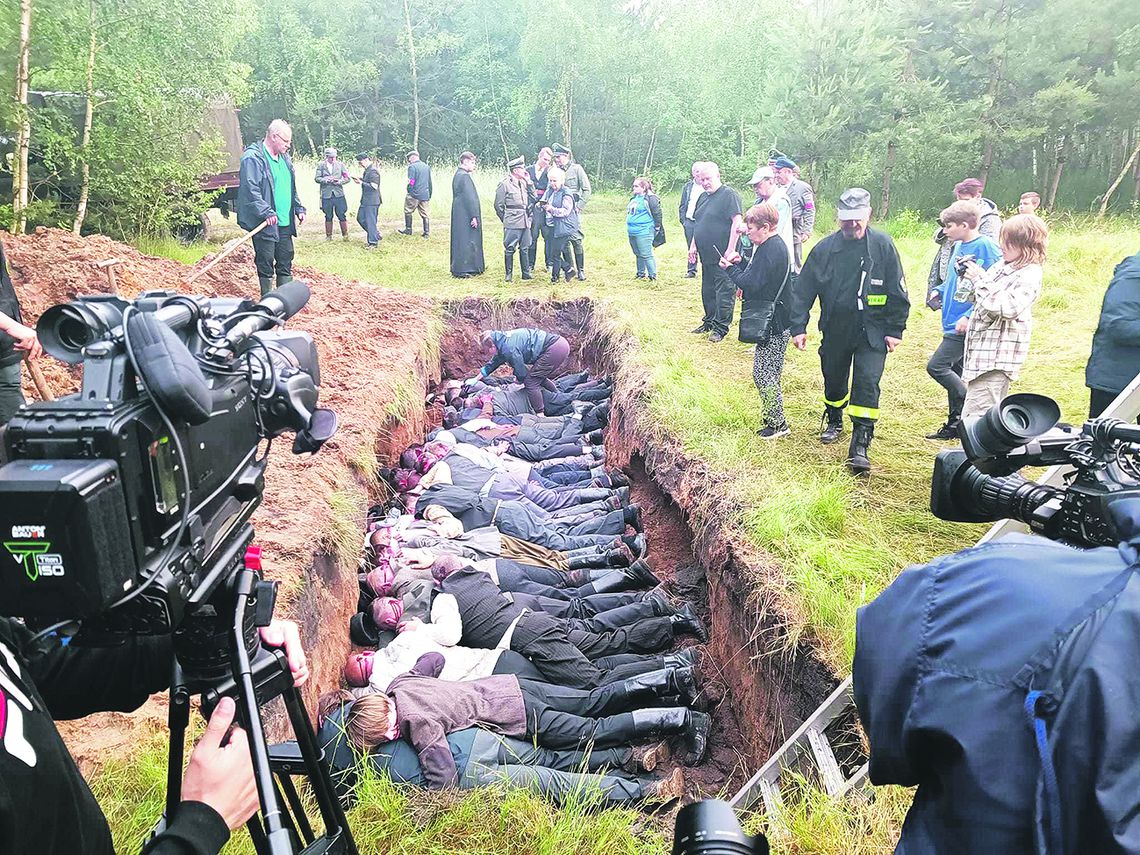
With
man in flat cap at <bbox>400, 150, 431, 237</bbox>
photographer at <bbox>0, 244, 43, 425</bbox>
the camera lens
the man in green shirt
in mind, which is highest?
man in flat cap at <bbox>400, 150, 431, 237</bbox>

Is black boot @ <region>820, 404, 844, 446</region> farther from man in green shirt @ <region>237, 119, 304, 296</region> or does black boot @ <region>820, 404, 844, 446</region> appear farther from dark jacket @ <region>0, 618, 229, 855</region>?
man in green shirt @ <region>237, 119, 304, 296</region>

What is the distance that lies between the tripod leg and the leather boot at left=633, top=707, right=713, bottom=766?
8.06ft

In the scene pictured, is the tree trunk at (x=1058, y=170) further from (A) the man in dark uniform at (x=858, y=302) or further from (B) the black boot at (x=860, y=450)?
(B) the black boot at (x=860, y=450)

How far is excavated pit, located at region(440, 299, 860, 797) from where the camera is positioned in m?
3.36

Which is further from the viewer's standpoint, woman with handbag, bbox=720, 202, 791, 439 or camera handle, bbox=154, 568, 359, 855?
woman with handbag, bbox=720, 202, 791, 439

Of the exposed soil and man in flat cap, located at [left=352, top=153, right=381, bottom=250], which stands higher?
man in flat cap, located at [left=352, top=153, right=381, bottom=250]

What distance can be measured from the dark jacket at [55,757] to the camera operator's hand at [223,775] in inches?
1.1

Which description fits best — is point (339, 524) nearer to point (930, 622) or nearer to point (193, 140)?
point (930, 622)

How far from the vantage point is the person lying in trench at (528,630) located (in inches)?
163

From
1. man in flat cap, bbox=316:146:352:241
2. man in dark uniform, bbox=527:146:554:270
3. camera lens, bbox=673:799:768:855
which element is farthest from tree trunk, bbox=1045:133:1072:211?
camera lens, bbox=673:799:768:855

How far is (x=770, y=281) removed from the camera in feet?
17.7

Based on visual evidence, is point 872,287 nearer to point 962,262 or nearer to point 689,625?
point 962,262

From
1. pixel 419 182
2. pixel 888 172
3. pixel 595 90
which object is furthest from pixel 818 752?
pixel 595 90

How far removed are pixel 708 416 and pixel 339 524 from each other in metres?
2.93
